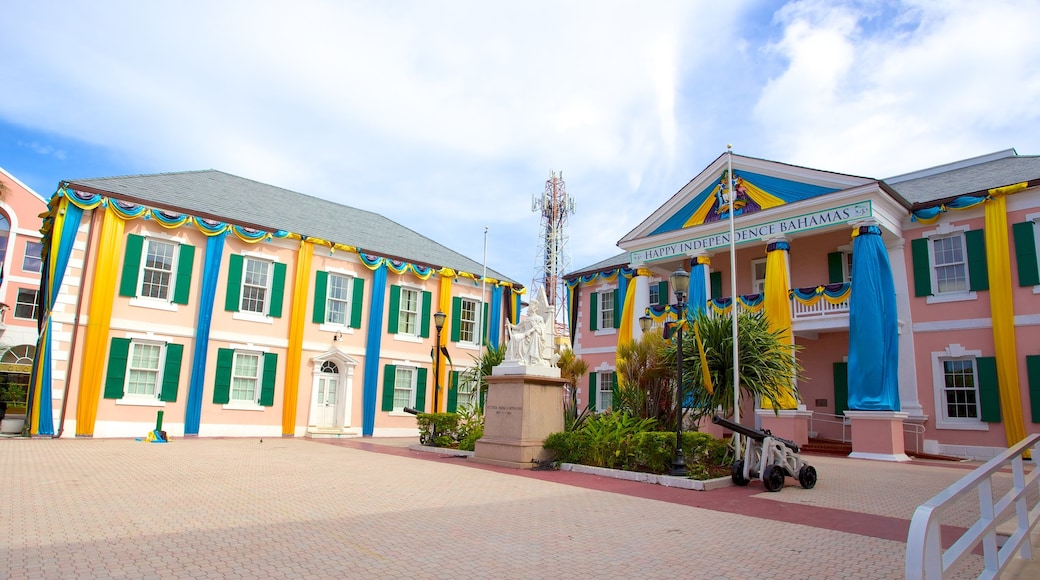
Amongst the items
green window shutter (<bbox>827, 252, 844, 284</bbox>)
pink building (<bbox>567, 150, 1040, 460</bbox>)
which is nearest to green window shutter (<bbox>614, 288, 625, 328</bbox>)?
pink building (<bbox>567, 150, 1040, 460</bbox>)

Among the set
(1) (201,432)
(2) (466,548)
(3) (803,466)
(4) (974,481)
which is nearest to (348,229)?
(1) (201,432)

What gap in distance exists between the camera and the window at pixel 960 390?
1645cm

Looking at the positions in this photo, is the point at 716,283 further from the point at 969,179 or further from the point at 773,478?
the point at 773,478

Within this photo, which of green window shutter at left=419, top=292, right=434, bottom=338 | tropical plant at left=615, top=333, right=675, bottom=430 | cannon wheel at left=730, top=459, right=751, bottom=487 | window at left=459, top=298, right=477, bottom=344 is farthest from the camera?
window at left=459, top=298, right=477, bottom=344

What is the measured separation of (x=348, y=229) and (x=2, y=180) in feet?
55.8

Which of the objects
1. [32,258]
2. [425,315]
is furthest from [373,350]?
[32,258]

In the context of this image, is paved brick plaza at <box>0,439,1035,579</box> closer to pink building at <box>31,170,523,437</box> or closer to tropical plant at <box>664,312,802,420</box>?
tropical plant at <box>664,312,802,420</box>

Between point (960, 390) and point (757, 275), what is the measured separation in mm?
6984

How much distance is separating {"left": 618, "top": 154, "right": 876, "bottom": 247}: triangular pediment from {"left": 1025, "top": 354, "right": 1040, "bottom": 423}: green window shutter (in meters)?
5.83

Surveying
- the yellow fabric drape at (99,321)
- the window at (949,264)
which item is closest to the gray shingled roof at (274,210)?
the yellow fabric drape at (99,321)

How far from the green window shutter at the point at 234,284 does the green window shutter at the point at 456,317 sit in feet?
26.8

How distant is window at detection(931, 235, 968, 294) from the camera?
17.1 m

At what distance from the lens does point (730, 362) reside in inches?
482

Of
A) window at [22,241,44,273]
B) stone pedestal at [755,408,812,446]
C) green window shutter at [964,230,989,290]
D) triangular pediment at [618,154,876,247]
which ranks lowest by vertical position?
stone pedestal at [755,408,812,446]
